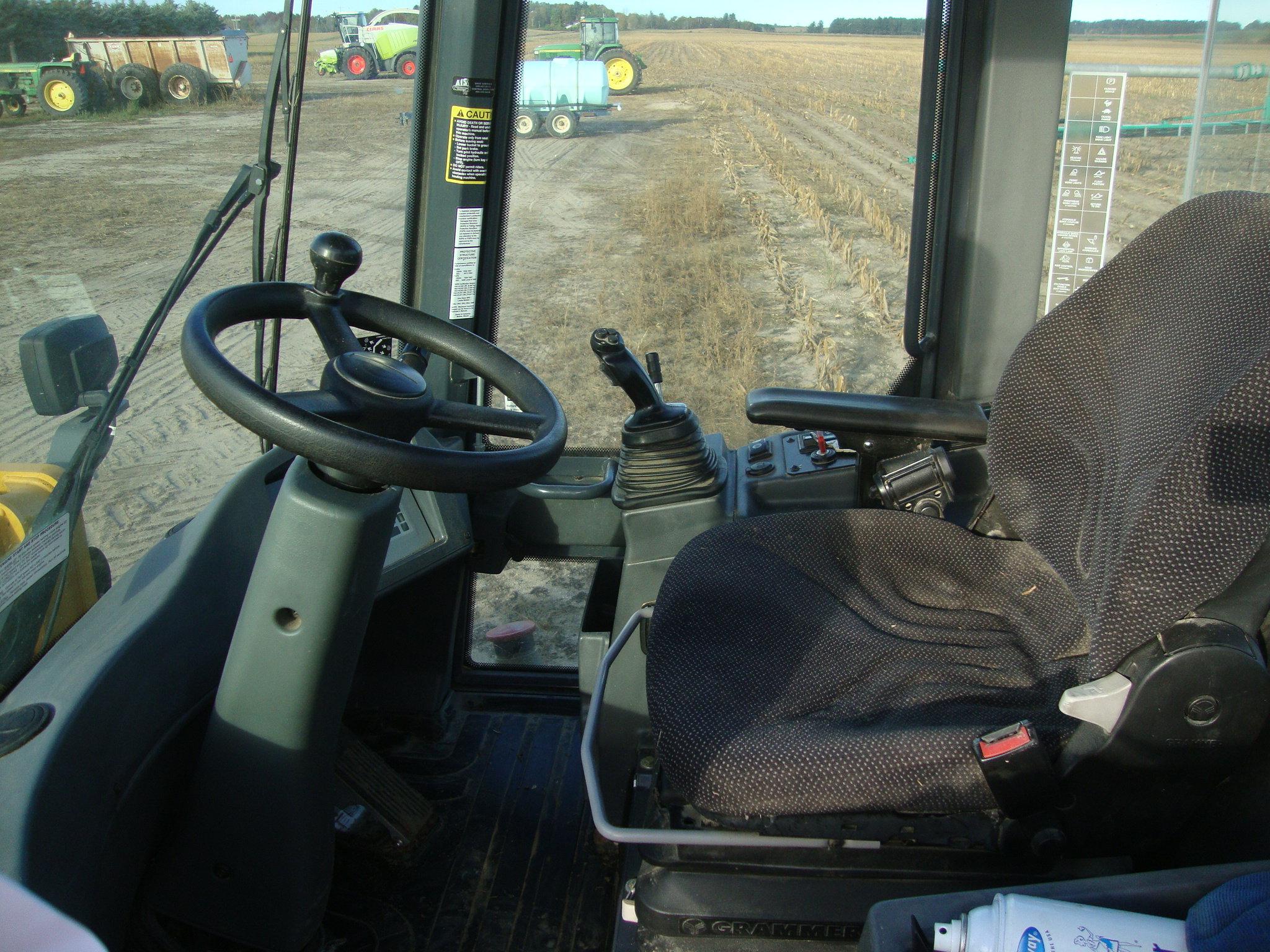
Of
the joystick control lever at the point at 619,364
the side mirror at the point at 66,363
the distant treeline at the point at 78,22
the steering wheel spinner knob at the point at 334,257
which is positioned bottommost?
the joystick control lever at the point at 619,364

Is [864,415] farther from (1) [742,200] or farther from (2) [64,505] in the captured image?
(2) [64,505]

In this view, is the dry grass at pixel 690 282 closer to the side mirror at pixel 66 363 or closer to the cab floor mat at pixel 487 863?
the cab floor mat at pixel 487 863

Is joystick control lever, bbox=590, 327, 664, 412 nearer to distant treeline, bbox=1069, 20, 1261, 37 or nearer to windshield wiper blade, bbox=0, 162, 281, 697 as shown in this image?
windshield wiper blade, bbox=0, 162, 281, 697

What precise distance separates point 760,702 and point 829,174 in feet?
3.61

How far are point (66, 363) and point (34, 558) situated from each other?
220 mm

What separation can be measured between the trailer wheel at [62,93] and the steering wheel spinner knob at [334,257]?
30 centimetres

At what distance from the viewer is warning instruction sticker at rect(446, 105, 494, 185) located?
75.9 inches

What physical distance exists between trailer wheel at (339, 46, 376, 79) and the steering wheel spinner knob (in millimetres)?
388

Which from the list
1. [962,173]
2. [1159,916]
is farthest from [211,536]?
[962,173]

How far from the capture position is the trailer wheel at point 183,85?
123cm

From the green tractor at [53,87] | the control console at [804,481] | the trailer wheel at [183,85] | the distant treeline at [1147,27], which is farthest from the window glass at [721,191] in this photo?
the green tractor at [53,87]

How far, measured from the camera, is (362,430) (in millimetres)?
1220

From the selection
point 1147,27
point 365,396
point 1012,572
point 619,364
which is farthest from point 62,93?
point 1147,27

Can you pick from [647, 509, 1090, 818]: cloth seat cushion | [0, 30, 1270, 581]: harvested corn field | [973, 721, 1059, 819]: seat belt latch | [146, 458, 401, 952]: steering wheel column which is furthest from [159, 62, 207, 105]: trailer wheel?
[973, 721, 1059, 819]: seat belt latch
